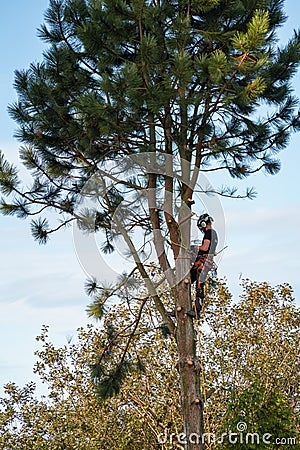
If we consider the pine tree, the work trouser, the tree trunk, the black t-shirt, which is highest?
the pine tree

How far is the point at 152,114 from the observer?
5.89 m

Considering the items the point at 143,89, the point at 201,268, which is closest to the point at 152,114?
the point at 143,89

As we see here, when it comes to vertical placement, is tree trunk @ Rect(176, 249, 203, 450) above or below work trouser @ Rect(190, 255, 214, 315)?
below

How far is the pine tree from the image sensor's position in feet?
17.4

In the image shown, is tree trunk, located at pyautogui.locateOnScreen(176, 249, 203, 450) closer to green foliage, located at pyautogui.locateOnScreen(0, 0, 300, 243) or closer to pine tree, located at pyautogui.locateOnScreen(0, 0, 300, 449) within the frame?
pine tree, located at pyautogui.locateOnScreen(0, 0, 300, 449)

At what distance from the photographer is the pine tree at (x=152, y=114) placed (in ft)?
17.4

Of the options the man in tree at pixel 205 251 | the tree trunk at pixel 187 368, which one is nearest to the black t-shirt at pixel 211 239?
the man in tree at pixel 205 251

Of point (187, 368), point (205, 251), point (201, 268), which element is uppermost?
point (205, 251)

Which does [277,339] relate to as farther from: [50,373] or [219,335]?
[50,373]

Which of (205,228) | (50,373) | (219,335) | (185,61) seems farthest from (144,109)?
(50,373)

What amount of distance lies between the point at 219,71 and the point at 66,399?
17.1 ft

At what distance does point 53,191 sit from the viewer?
6289 millimetres

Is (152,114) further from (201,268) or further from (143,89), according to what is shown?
(201,268)

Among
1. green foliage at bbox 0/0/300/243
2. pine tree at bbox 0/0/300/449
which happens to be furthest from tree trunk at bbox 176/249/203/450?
green foliage at bbox 0/0/300/243
